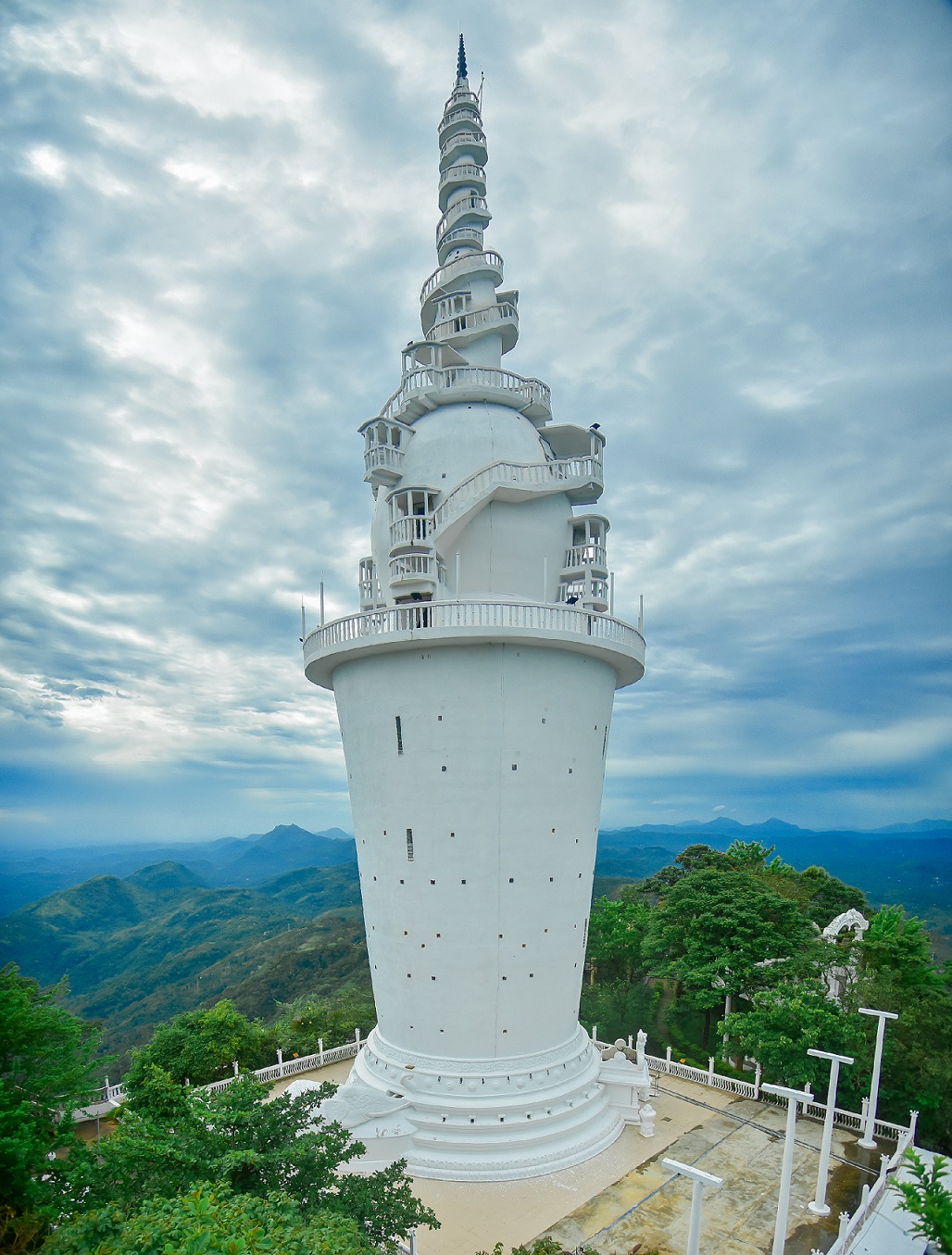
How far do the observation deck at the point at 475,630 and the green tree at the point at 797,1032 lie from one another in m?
11.1

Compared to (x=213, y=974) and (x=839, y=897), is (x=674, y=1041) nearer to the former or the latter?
(x=839, y=897)

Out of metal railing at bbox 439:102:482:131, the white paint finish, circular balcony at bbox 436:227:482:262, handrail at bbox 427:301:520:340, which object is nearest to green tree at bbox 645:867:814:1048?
the white paint finish

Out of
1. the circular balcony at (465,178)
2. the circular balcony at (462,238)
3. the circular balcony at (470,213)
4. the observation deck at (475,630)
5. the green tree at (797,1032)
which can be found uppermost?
the circular balcony at (465,178)

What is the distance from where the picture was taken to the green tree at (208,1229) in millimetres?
7492

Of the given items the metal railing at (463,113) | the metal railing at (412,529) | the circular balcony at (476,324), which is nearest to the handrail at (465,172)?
the metal railing at (463,113)

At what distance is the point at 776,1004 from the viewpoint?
20.0 meters

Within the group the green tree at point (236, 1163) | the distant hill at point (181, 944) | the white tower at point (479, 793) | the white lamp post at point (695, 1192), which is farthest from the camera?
the distant hill at point (181, 944)

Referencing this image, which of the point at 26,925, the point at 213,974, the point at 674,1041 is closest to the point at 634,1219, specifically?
the point at 674,1041

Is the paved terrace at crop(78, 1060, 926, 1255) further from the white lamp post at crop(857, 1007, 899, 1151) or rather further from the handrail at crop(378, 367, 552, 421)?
the handrail at crop(378, 367, 552, 421)

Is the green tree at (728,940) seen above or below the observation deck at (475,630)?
below

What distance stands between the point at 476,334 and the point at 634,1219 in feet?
78.0

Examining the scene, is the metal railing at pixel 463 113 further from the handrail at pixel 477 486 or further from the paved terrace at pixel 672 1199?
the paved terrace at pixel 672 1199

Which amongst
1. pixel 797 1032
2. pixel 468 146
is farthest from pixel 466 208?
pixel 797 1032

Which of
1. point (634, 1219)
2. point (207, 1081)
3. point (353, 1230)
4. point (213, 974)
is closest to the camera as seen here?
point (353, 1230)
